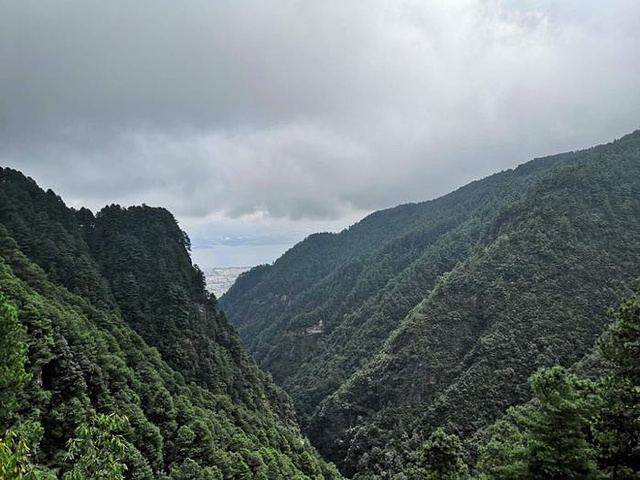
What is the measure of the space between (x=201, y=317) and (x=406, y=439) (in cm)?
4400

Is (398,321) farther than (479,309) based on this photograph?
Yes

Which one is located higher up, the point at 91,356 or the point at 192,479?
the point at 91,356

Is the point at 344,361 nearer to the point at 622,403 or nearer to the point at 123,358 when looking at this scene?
the point at 123,358

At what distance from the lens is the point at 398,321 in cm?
13638

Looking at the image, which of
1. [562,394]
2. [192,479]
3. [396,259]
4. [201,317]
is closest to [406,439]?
[201,317]

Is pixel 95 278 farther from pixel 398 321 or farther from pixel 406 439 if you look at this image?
pixel 398 321

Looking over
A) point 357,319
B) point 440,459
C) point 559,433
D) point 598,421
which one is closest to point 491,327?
point 440,459

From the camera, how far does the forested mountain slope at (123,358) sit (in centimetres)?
2469

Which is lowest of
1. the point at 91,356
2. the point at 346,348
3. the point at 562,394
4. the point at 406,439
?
the point at 406,439

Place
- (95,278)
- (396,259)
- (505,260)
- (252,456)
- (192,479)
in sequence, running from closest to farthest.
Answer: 1. (192,479)
2. (252,456)
3. (95,278)
4. (505,260)
5. (396,259)

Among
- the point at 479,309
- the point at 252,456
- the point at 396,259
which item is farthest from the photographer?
the point at 396,259

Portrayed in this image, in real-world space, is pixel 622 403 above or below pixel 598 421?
above

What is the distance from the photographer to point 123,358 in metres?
44.8

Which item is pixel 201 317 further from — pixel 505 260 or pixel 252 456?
pixel 505 260
